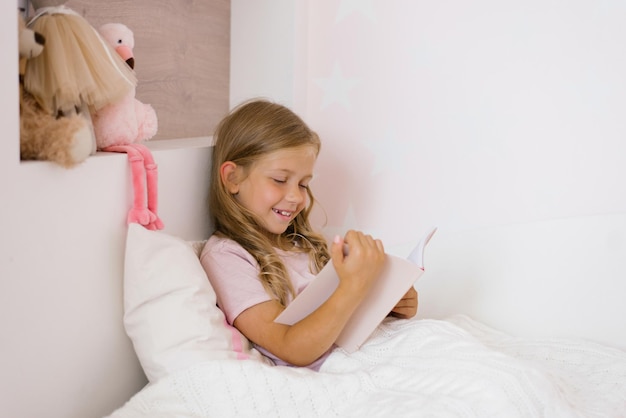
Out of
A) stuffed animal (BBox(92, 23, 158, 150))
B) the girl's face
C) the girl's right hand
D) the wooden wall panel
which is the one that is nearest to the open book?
the girl's right hand

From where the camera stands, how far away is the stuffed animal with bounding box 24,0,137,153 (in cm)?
119

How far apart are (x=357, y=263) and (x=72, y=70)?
1.77ft

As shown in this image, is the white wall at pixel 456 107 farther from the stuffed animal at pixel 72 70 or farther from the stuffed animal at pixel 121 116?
the stuffed animal at pixel 72 70

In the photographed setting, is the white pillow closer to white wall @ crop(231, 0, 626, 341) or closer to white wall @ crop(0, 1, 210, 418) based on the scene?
white wall @ crop(0, 1, 210, 418)

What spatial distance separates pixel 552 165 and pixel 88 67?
3.31ft

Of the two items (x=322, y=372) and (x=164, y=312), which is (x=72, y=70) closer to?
(x=164, y=312)

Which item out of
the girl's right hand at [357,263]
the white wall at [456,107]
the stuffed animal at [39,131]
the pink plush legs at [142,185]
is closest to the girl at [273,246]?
the girl's right hand at [357,263]

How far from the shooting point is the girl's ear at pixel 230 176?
1599mm

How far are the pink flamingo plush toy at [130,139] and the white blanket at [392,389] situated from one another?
28 cm

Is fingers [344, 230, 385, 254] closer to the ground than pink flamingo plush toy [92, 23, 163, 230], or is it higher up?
closer to the ground

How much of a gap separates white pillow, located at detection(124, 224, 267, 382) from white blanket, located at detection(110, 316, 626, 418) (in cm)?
4

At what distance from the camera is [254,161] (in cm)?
159

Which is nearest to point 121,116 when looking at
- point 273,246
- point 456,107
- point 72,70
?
point 72,70

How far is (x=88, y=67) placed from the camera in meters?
1.25
